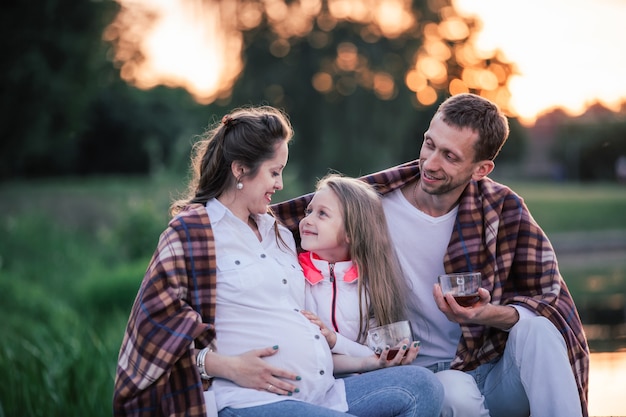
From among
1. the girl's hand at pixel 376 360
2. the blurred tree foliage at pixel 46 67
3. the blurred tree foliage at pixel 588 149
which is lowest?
the girl's hand at pixel 376 360

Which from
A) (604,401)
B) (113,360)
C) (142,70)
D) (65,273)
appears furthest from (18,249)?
(142,70)

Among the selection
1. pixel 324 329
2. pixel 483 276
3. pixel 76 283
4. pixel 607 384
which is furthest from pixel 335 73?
pixel 324 329

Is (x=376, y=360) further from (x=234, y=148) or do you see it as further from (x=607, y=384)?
(x=607, y=384)

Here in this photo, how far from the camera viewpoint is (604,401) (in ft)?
14.9

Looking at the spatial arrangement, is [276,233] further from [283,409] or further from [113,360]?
[113,360]

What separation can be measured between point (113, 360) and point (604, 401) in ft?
9.57

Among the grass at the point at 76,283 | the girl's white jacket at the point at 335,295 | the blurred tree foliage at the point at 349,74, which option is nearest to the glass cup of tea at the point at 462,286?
the girl's white jacket at the point at 335,295

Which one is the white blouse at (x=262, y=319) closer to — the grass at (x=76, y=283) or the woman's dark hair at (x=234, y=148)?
the woman's dark hair at (x=234, y=148)

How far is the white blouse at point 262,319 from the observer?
276cm

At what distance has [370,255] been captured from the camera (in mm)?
3088

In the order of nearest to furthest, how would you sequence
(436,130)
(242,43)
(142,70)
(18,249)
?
(436,130), (18,249), (242,43), (142,70)

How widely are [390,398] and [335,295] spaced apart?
0.51m

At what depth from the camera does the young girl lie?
9.93 ft

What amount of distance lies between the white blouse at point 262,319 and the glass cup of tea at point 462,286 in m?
0.48
